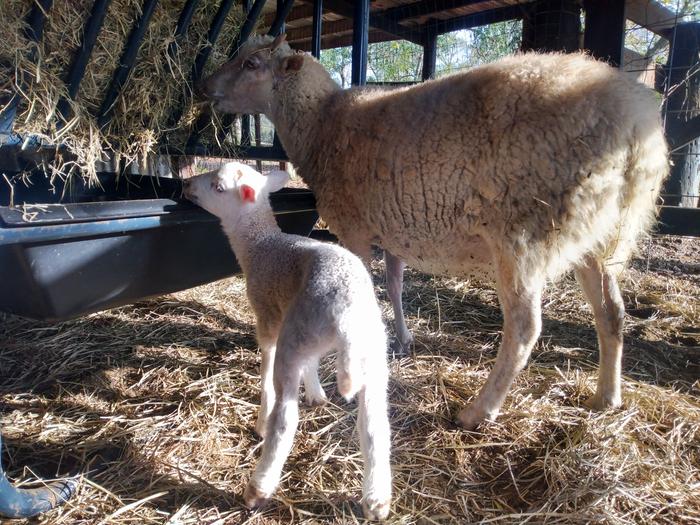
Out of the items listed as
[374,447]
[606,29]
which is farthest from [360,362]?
[606,29]

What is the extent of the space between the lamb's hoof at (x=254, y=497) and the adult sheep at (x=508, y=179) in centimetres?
113

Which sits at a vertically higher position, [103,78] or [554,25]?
[554,25]

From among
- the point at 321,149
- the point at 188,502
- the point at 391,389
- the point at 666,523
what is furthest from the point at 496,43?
the point at 188,502

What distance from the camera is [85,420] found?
2.58 meters

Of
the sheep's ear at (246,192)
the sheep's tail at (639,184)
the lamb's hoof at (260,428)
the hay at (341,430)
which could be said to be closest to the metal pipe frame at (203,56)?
the sheep's ear at (246,192)

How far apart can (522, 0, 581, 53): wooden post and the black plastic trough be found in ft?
11.0

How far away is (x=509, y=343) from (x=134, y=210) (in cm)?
196

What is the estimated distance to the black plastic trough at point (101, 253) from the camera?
195 centimetres

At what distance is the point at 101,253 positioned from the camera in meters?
2.25

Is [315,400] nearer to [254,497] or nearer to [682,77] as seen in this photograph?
[254,497]

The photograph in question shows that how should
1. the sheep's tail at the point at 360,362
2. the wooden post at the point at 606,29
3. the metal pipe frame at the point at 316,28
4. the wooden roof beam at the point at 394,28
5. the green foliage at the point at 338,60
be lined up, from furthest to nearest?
the green foliage at the point at 338,60 → the wooden roof beam at the point at 394,28 → the wooden post at the point at 606,29 → the metal pipe frame at the point at 316,28 → the sheep's tail at the point at 360,362

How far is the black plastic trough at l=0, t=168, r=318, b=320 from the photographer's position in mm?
1952

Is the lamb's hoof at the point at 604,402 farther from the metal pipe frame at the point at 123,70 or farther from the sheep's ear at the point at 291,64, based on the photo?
the metal pipe frame at the point at 123,70

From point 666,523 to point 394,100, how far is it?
246 cm
